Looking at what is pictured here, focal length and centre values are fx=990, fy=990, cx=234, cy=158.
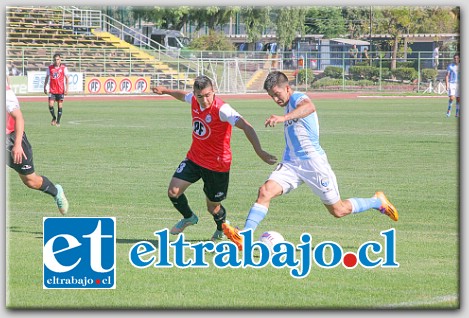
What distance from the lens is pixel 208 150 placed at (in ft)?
36.3

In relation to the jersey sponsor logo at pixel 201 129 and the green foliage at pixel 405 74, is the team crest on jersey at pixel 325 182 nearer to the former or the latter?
the jersey sponsor logo at pixel 201 129

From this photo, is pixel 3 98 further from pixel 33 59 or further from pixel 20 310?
pixel 33 59

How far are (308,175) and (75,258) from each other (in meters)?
2.75

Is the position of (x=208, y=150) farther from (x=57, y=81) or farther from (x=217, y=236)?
(x=57, y=81)

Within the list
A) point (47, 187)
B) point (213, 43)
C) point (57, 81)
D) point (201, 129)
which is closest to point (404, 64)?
point (213, 43)

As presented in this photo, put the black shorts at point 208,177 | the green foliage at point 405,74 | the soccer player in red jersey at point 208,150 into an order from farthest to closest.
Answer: the green foliage at point 405,74 → the black shorts at point 208,177 → the soccer player in red jersey at point 208,150

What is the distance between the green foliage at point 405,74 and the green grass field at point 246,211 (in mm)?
25663

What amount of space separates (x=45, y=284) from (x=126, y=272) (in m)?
0.82

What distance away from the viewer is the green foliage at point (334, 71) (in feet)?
178

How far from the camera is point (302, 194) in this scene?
52.0 feet

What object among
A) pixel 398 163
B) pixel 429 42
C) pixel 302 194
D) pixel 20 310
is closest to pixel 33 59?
pixel 429 42

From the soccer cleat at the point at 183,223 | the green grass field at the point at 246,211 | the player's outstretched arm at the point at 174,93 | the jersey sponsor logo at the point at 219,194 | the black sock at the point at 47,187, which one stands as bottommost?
the green grass field at the point at 246,211

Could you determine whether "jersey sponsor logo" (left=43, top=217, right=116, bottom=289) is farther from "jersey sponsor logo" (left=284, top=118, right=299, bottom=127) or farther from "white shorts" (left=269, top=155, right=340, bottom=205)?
"jersey sponsor logo" (left=284, top=118, right=299, bottom=127)

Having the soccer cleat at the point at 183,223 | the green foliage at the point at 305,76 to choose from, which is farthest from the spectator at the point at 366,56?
the soccer cleat at the point at 183,223
